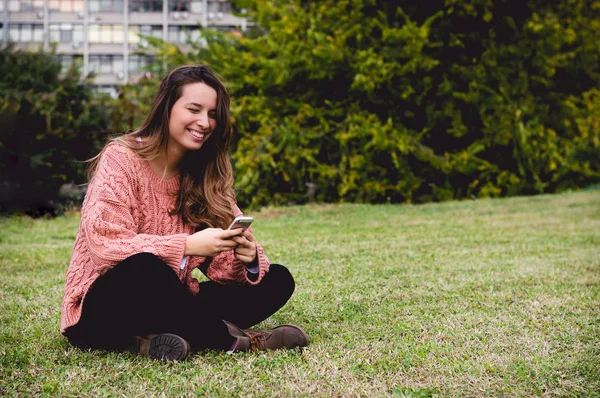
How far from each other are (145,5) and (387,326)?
5589 cm

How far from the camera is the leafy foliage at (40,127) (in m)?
12.5

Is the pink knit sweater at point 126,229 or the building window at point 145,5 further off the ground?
the building window at point 145,5

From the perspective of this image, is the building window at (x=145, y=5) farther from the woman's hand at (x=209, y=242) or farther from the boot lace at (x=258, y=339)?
the woman's hand at (x=209, y=242)

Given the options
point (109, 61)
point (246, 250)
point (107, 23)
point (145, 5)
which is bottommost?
point (246, 250)

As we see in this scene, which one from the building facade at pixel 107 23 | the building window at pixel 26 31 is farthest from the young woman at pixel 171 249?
the building window at pixel 26 31

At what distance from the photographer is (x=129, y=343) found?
3465mm

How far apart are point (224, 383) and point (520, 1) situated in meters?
14.0

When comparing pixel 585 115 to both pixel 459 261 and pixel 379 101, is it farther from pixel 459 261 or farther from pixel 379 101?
pixel 459 261

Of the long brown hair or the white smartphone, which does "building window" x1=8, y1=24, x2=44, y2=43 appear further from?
the white smartphone

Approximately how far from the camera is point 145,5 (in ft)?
182

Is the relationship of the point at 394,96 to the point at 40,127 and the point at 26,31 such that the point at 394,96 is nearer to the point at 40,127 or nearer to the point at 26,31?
the point at 40,127

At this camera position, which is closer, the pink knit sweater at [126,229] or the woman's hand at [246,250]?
the pink knit sweater at [126,229]

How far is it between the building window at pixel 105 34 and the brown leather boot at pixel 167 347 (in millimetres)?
56656

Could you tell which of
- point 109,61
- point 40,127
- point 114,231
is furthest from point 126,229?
point 109,61
